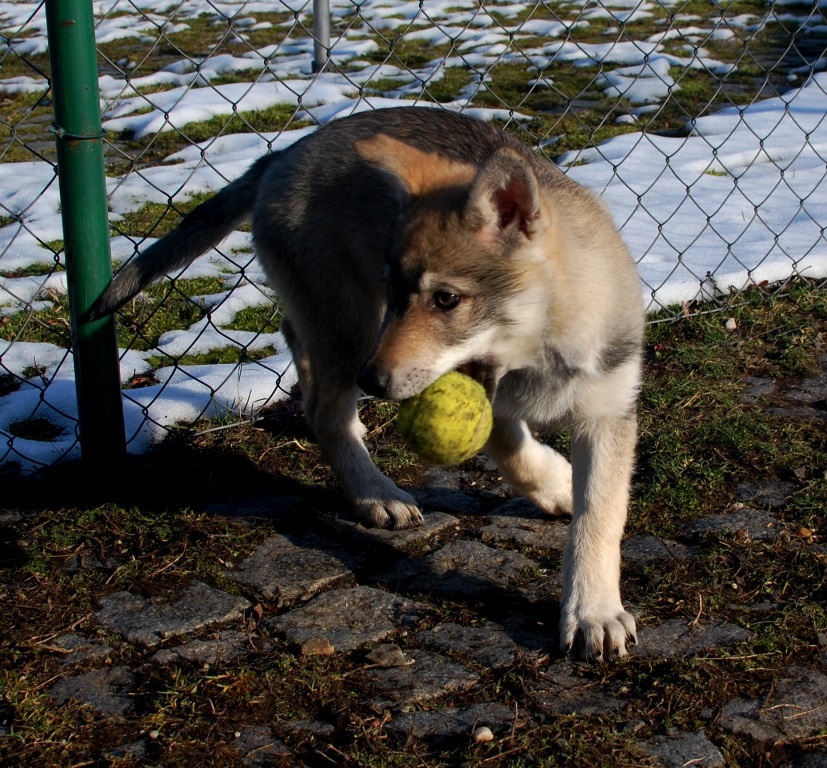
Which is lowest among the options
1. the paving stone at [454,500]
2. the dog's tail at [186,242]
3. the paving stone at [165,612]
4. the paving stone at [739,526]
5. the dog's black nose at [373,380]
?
the paving stone at [454,500]

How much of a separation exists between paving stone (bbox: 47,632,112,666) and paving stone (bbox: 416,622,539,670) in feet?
2.51

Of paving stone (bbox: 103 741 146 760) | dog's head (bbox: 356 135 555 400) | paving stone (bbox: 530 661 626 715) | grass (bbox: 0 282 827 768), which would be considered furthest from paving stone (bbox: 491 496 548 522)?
paving stone (bbox: 103 741 146 760)

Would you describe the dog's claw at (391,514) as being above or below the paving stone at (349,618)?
below

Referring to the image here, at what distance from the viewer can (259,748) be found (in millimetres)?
2176

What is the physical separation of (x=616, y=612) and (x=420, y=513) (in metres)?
0.81

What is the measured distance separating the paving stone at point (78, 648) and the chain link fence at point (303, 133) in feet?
3.29

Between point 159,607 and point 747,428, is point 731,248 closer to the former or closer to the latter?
point 747,428

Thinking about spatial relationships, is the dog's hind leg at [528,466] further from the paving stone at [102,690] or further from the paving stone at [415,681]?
the paving stone at [102,690]

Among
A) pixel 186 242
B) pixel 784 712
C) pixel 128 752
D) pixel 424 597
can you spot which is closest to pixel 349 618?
pixel 424 597

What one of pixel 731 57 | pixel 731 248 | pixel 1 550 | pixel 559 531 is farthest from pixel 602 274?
pixel 731 57

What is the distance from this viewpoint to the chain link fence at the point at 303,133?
3992 mm

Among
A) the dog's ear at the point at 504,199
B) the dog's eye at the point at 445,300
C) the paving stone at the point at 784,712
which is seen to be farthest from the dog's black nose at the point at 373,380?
the paving stone at the point at 784,712

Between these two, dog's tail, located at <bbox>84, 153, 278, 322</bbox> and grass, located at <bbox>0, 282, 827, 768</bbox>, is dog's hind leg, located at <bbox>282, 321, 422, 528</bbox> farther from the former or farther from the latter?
dog's tail, located at <bbox>84, 153, 278, 322</bbox>

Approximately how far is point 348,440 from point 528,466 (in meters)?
0.58
